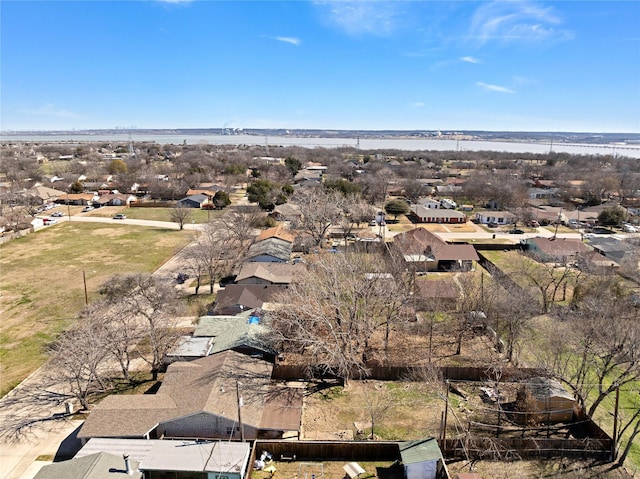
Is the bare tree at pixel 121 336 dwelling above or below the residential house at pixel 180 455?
above

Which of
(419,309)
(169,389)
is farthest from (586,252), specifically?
(169,389)

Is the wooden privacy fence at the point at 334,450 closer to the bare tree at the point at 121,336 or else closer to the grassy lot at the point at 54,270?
the bare tree at the point at 121,336

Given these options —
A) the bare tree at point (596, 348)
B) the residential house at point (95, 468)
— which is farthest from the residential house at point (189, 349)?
the bare tree at point (596, 348)

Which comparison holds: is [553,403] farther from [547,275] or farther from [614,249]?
[614,249]

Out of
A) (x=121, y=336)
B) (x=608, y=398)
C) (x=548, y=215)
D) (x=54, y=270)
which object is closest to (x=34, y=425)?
(x=121, y=336)

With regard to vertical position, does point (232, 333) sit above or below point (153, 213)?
below

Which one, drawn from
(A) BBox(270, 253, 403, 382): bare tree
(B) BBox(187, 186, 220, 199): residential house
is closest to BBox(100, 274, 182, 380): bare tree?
(A) BBox(270, 253, 403, 382): bare tree
